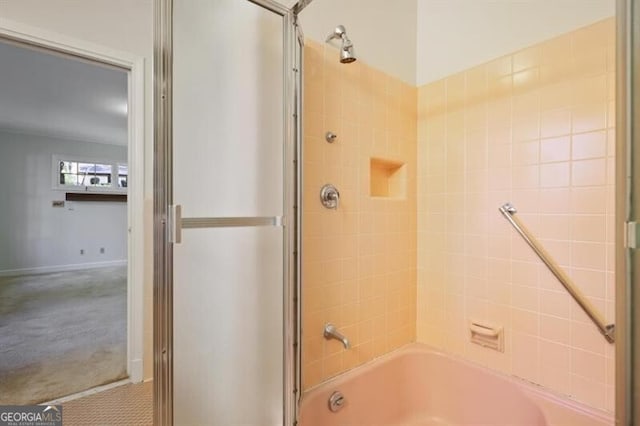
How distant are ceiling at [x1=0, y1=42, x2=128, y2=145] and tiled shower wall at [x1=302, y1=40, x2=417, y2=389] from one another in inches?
54.4

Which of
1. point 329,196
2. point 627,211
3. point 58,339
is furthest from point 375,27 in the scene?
point 58,339

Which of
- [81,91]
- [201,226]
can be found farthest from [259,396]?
[81,91]

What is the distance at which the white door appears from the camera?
Answer: 0.85 m

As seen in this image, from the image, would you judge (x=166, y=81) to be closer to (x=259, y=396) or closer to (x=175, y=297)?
(x=175, y=297)

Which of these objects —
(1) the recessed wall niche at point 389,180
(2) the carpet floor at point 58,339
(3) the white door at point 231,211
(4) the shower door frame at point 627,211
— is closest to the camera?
(4) the shower door frame at point 627,211

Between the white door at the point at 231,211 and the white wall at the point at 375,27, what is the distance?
0.51 meters

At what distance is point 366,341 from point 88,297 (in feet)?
12.0

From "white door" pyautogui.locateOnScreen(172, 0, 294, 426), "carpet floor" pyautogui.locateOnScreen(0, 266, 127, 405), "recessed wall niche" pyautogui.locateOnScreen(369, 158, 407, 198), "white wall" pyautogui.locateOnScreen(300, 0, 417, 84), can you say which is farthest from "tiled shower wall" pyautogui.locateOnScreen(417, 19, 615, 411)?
"carpet floor" pyautogui.locateOnScreen(0, 266, 127, 405)

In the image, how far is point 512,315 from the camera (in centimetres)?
154

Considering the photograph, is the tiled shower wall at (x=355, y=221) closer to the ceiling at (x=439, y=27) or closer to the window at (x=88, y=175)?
the ceiling at (x=439, y=27)

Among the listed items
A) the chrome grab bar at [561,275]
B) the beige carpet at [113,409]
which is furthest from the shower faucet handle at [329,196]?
the beige carpet at [113,409]

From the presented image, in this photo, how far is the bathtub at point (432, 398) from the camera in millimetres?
1353

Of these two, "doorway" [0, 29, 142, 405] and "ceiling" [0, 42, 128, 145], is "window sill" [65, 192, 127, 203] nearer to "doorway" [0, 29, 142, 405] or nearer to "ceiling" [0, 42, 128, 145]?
"doorway" [0, 29, 142, 405]

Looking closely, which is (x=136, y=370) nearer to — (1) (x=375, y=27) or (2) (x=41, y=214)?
(1) (x=375, y=27)
